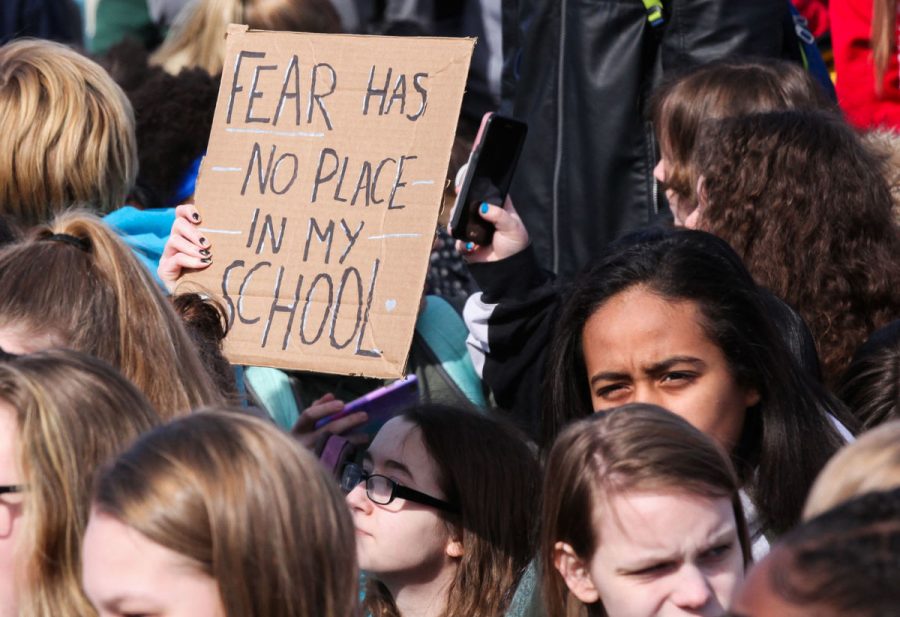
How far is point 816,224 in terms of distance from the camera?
368 centimetres

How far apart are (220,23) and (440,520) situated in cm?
337

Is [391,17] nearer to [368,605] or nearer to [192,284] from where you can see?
[192,284]

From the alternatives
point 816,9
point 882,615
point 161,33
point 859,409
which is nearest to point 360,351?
point 859,409

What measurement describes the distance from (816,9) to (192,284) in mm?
3318

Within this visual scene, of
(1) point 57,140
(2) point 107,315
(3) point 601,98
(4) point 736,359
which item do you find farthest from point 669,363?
(3) point 601,98

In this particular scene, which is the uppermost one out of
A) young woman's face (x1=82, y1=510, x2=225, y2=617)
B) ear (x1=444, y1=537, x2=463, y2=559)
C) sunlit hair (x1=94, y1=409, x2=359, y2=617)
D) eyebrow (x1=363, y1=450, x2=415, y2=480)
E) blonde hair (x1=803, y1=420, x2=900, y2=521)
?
blonde hair (x1=803, y1=420, x2=900, y2=521)

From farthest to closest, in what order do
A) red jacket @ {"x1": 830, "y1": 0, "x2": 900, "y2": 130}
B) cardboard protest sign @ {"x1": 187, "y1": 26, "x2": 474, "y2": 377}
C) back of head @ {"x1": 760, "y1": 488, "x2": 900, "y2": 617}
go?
red jacket @ {"x1": 830, "y1": 0, "x2": 900, "y2": 130} < cardboard protest sign @ {"x1": 187, "y1": 26, "x2": 474, "y2": 377} < back of head @ {"x1": 760, "y1": 488, "x2": 900, "y2": 617}

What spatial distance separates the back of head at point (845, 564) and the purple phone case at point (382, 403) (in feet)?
8.01

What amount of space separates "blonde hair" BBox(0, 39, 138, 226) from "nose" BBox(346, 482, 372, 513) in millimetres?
1140

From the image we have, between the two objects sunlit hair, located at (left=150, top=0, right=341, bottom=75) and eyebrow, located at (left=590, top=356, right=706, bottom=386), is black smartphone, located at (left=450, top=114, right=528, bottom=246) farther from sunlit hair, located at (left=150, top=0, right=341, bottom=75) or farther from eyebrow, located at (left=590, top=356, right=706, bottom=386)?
sunlit hair, located at (left=150, top=0, right=341, bottom=75)

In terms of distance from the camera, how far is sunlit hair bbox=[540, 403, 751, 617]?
2.65 meters

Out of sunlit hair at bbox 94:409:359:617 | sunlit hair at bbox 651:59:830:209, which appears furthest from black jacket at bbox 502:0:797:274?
sunlit hair at bbox 94:409:359:617

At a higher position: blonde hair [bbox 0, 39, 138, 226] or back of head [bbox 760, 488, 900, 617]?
back of head [bbox 760, 488, 900, 617]

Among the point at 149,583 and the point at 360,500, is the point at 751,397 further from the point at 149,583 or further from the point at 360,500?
the point at 149,583
